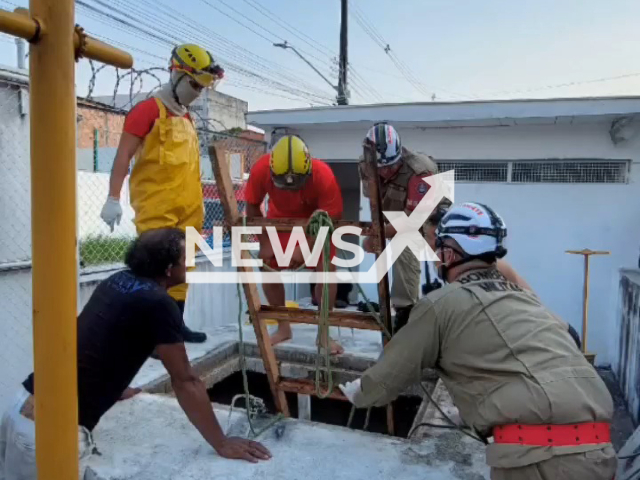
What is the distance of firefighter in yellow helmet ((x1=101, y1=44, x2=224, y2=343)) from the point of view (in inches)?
139

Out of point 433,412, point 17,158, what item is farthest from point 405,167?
point 17,158

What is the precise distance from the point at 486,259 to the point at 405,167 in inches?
73.8

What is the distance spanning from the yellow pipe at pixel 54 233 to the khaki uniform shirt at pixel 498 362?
1.27 metres

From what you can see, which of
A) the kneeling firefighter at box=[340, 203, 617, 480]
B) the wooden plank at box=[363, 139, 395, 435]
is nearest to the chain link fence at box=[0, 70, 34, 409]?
the wooden plank at box=[363, 139, 395, 435]

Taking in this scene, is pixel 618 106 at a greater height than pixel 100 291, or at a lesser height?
greater

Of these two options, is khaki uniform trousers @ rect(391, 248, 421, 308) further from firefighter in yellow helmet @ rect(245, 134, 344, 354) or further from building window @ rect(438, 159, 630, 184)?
building window @ rect(438, 159, 630, 184)

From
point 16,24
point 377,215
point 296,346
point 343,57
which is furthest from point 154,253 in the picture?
point 343,57

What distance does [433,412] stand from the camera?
3.39 meters

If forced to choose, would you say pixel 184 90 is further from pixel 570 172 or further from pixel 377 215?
pixel 570 172

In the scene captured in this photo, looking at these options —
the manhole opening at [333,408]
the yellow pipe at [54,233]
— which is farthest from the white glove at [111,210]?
the yellow pipe at [54,233]

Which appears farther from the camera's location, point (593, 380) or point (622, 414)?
point (622, 414)

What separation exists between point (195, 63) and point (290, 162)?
2.95 feet

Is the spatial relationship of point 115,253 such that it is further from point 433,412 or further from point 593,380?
point 593,380

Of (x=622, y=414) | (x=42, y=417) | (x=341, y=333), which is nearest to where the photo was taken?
(x=42, y=417)
